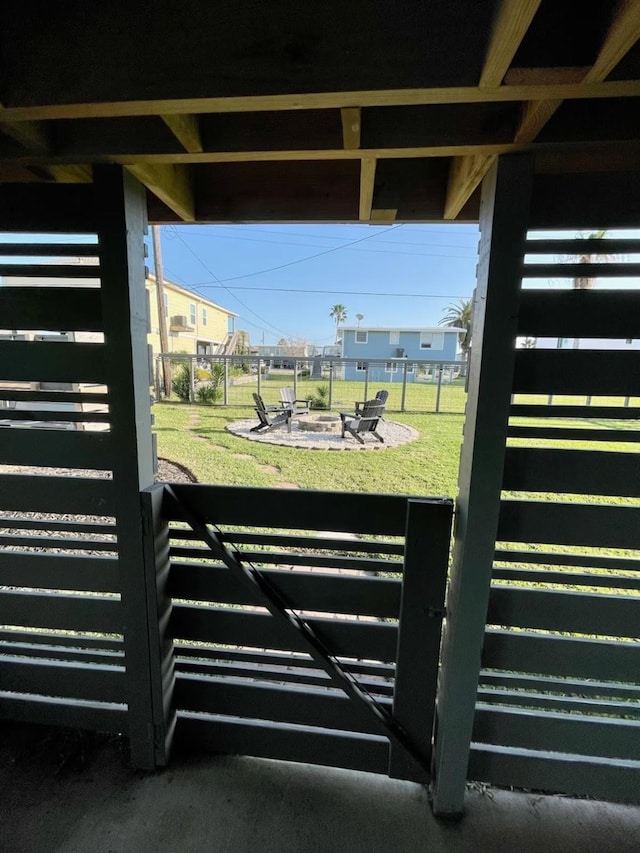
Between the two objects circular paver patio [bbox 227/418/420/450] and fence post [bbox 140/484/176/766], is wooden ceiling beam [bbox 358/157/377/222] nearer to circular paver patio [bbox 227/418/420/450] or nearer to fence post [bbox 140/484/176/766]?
fence post [bbox 140/484/176/766]

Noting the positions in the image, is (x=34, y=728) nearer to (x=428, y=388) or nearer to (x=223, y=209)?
(x=223, y=209)

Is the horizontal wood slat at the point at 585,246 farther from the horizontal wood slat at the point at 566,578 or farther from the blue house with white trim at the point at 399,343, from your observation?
the blue house with white trim at the point at 399,343

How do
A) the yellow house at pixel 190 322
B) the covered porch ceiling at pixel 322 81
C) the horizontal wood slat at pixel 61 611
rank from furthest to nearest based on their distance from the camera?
1. the yellow house at pixel 190 322
2. the horizontal wood slat at pixel 61 611
3. the covered porch ceiling at pixel 322 81

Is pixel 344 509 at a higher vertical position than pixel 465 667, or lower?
higher

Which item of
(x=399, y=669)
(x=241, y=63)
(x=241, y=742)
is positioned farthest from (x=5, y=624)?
(x=241, y=63)

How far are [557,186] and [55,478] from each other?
195cm

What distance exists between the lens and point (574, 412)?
1175 millimetres

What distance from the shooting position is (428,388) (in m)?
12.0

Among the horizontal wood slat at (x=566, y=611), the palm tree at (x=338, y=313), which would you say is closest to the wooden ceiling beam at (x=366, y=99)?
the horizontal wood slat at (x=566, y=611)

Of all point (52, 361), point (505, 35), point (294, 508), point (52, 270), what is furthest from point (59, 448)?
point (505, 35)

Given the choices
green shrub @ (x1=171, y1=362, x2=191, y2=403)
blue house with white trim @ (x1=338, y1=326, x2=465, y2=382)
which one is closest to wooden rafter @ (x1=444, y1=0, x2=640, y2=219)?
green shrub @ (x1=171, y1=362, x2=191, y2=403)

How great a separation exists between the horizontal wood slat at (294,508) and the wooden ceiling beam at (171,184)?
1042mm

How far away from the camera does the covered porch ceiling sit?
29.6 inches

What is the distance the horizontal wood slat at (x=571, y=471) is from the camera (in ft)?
3.84
